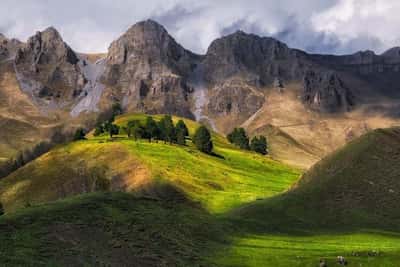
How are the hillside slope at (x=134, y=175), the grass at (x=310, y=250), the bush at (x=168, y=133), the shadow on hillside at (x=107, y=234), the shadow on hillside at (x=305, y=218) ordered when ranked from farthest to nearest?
the bush at (x=168, y=133), the hillside slope at (x=134, y=175), the shadow on hillside at (x=305, y=218), the grass at (x=310, y=250), the shadow on hillside at (x=107, y=234)

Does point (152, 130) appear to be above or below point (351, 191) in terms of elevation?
above

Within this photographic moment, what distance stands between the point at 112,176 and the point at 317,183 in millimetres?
54531

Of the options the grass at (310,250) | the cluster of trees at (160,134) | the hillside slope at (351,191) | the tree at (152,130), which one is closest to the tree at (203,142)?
the cluster of trees at (160,134)

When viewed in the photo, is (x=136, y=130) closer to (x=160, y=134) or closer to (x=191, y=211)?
(x=160, y=134)

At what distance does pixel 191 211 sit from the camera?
7819cm

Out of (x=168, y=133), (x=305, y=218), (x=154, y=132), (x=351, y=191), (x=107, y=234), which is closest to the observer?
(x=107, y=234)

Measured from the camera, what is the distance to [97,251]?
5031cm

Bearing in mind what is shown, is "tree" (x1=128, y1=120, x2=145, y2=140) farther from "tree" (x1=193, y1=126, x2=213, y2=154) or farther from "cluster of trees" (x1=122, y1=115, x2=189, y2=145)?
"tree" (x1=193, y1=126, x2=213, y2=154)

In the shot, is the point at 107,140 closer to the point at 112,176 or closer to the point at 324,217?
the point at 112,176

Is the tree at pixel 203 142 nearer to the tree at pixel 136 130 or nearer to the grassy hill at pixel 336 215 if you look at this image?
the tree at pixel 136 130

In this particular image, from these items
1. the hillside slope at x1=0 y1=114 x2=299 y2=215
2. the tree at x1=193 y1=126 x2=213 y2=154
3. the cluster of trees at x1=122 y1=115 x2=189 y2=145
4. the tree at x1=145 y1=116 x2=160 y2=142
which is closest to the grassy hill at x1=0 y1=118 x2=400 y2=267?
the hillside slope at x1=0 y1=114 x2=299 y2=215

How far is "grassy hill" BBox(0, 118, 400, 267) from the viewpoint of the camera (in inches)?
2029

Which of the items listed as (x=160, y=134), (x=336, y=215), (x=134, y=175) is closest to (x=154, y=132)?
(x=160, y=134)

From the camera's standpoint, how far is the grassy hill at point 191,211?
51.5m
